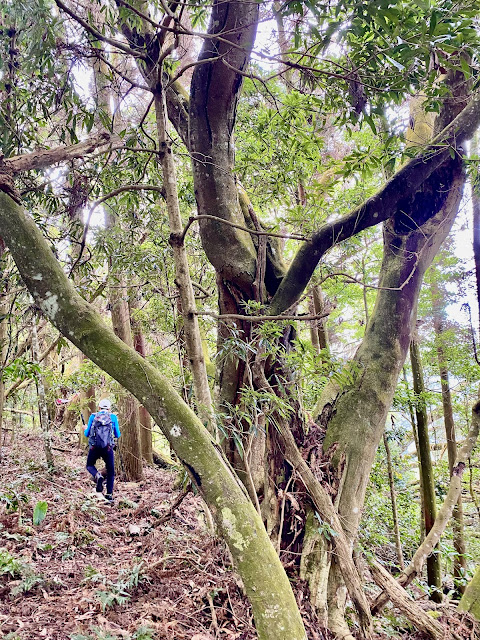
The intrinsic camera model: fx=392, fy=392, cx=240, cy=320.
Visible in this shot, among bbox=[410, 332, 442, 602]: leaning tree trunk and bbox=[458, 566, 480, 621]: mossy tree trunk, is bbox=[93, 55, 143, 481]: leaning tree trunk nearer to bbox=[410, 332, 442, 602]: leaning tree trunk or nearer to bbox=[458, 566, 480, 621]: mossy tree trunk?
bbox=[410, 332, 442, 602]: leaning tree trunk

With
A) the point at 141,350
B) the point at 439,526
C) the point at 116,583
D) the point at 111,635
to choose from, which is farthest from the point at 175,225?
the point at 141,350

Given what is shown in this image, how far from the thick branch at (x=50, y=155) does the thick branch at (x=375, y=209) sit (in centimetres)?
203

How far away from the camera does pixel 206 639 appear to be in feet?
8.38

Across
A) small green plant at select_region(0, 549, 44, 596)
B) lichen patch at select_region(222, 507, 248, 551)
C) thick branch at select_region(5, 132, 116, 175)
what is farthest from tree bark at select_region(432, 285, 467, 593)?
small green plant at select_region(0, 549, 44, 596)

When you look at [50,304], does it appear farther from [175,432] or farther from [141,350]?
[141,350]

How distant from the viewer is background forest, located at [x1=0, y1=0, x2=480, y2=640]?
7.93 ft

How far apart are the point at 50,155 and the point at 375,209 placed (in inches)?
117

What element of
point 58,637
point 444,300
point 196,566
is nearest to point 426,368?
point 444,300

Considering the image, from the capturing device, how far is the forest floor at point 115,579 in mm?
2623

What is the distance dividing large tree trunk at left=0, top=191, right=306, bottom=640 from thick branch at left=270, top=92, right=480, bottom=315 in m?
1.87

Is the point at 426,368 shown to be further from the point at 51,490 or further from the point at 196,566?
the point at 51,490

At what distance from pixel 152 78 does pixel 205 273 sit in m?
3.39

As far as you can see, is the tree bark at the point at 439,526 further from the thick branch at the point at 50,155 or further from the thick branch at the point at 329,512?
the thick branch at the point at 50,155

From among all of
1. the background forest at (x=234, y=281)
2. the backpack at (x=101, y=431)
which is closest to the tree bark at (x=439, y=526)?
the background forest at (x=234, y=281)
